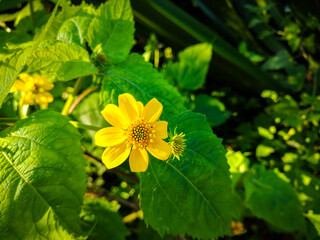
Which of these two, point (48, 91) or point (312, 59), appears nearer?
point (48, 91)

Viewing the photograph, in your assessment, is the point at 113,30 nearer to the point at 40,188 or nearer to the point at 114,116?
the point at 114,116

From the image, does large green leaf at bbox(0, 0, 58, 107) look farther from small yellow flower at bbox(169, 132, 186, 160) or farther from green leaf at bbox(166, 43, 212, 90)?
green leaf at bbox(166, 43, 212, 90)

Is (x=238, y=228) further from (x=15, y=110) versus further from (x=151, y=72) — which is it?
(x=15, y=110)

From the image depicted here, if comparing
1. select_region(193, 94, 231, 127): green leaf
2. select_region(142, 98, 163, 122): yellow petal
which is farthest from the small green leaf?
select_region(142, 98, 163, 122): yellow petal

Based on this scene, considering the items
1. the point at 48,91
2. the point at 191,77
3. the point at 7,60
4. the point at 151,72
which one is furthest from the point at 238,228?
the point at 7,60

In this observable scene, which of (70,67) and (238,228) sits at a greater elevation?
(70,67)
